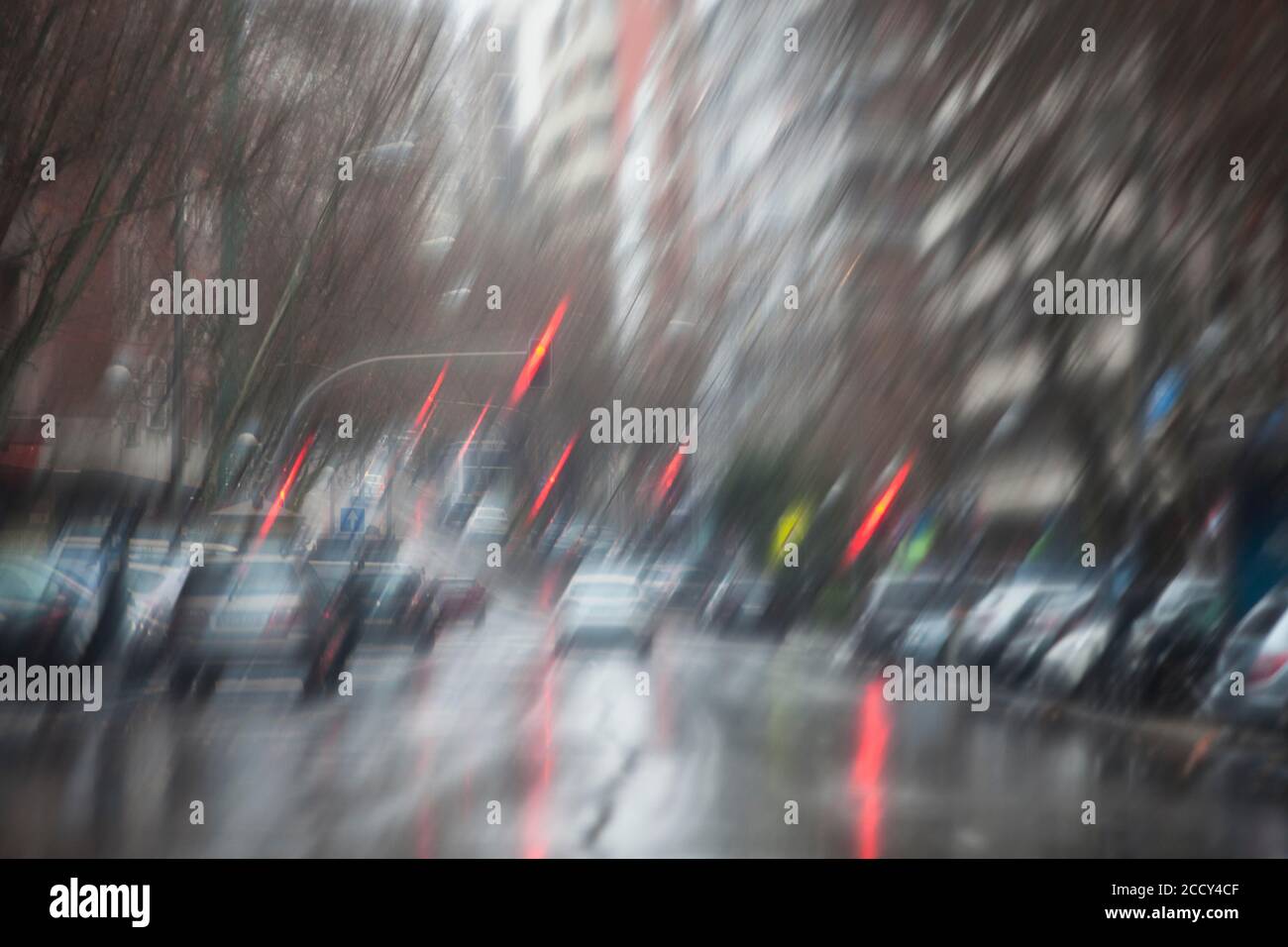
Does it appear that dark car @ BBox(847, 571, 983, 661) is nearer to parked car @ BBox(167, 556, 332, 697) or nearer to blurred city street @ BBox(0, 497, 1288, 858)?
blurred city street @ BBox(0, 497, 1288, 858)

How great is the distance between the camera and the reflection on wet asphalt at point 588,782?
5633 millimetres

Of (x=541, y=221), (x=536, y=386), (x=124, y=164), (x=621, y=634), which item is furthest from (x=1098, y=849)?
(x=541, y=221)

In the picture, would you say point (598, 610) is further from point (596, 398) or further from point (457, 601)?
point (596, 398)

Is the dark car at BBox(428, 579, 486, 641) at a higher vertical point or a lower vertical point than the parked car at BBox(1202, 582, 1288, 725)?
higher

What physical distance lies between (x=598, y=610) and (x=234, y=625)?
13.6 feet

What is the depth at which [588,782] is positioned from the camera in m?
6.77

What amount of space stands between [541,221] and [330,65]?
147 inches

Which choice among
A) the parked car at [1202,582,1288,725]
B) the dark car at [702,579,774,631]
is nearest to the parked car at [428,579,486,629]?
the dark car at [702,579,774,631]

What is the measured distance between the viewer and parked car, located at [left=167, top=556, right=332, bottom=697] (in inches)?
307

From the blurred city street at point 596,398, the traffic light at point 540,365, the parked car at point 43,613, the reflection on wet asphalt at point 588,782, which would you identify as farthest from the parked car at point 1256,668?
Result: the parked car at point 43,613

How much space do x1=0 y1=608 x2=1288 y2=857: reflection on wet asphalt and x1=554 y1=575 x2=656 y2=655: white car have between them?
5.51 ft

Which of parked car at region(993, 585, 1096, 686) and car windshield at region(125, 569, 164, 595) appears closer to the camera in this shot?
car windshield at region(125, 569, 164, 595)

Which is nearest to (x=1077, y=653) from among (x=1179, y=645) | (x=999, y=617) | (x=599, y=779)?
(x=999, y=617)

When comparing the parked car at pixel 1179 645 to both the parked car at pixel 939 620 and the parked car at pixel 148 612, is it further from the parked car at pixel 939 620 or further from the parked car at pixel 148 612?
the parked car at pixel 148 612
